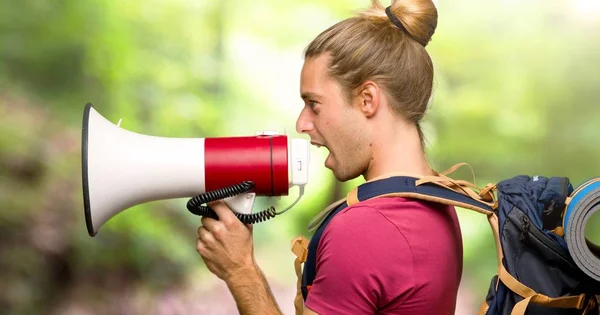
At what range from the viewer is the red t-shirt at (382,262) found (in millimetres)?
1396

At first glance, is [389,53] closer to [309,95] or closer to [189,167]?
[309,95]

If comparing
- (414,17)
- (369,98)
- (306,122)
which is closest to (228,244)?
(306,122)

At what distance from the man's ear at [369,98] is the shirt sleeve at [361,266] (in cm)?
24

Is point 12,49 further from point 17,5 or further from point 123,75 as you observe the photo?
point 123,75

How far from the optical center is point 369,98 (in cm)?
159

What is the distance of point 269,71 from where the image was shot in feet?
10.6

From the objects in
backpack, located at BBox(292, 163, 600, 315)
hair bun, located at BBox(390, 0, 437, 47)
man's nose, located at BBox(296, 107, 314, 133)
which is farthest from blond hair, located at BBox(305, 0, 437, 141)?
backpack, located at BBox(292, 163, 600, 315)

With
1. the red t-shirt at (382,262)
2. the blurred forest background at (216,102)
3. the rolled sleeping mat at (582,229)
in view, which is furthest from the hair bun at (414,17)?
the blurred forest background at (216,102)

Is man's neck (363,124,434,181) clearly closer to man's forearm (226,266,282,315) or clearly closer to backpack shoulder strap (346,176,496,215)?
backpack shoulder strap (346,176,496,215)

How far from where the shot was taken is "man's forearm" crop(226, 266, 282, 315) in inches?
62.8

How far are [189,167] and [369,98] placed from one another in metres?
0.40

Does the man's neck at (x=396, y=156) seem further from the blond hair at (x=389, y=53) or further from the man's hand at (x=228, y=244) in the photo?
the man's hand at (x=228, y=244)

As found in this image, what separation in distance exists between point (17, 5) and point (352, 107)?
2177mm

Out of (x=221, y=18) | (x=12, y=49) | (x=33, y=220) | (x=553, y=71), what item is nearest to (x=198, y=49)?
(x=221, y=18)
